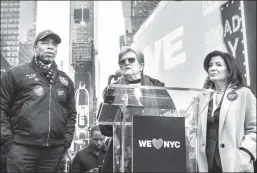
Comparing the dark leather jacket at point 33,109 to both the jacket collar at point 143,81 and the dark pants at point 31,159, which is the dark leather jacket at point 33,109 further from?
the jacket collar at point 143,81

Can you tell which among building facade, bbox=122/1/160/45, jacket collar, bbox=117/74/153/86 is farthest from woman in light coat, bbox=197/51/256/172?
building facade, bbox=122/1/160/45

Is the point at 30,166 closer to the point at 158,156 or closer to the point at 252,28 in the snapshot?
the point at 158,156

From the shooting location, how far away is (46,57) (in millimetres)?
2648

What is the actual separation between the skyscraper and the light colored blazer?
7955 millimetres

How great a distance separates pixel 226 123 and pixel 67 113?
122 cm

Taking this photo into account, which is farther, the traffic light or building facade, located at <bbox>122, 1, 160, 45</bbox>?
building facade, located at <bbox>122, 1, 160, 45</bbox>

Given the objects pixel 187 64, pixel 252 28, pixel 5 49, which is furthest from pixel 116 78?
pixel 5 49

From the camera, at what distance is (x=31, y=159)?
7.87ft

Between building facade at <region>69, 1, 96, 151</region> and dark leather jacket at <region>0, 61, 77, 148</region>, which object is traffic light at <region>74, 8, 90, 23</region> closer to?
building facade at <region>69, 1, 96, 151</region>

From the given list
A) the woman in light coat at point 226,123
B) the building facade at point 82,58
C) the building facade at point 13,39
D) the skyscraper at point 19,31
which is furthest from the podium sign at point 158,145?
the building facade at point 13,39

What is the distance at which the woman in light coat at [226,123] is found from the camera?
1.89 m

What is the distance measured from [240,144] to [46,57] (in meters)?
1.46

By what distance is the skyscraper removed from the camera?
1038 centimetres

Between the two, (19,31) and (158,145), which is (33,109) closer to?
(158,145)
